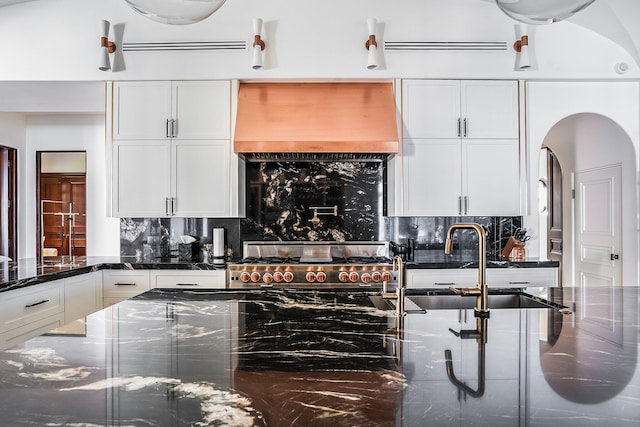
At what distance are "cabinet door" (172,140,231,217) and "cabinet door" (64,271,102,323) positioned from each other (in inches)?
32.9

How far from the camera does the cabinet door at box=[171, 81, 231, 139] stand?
373 cm

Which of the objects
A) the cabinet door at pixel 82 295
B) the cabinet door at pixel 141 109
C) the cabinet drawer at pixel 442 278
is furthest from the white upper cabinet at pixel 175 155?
the cabinet drawer at pixel 442 278

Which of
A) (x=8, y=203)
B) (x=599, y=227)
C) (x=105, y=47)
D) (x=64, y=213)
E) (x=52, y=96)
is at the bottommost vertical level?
(x=599, y=227)

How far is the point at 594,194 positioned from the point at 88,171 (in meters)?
6.13

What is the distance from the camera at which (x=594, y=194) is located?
450cm

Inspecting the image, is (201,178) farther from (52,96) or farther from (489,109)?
(489,109)

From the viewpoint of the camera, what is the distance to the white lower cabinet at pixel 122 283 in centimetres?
349

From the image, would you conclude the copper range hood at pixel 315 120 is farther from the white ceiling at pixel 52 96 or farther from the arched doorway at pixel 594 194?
the arched doorway at pixel 594 194

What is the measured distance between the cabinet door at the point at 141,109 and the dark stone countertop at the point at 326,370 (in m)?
2.52

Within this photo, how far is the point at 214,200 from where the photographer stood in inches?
147

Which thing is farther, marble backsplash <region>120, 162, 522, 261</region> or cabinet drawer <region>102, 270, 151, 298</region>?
marble backsplash <region>120, 162, 522, 261</region>

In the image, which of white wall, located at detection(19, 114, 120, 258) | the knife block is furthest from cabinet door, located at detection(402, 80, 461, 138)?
white wall, located at detection(19, 114, 120, 258)

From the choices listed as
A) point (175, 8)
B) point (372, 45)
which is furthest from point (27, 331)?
point (372, 45)

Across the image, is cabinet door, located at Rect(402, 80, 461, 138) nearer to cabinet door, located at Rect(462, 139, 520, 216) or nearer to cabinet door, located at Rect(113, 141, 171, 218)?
cabinet door, located at Rect(462, 139, 520, 216)
